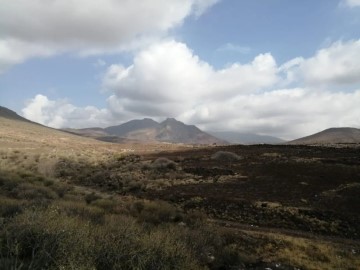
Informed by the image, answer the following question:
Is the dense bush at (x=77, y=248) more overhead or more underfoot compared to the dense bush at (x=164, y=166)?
more underfoot

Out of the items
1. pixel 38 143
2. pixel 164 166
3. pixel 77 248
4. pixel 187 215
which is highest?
pixel 38 143

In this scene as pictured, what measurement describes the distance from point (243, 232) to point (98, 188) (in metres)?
17.4

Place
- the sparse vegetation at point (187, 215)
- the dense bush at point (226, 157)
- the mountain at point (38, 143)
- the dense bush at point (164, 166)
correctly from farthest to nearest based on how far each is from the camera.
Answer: the mountain at point (38, 143) → the dense bush at point (226, 157) → the dense bush at point (164, 166) → the sparse vegetation at point (187, 215)

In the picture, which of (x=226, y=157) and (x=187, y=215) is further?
(x=226, y=157)

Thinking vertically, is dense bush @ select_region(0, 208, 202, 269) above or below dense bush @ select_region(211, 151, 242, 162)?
below

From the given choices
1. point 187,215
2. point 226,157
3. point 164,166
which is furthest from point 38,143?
point 187,215

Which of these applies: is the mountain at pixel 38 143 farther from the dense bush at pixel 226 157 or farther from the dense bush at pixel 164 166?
the dense bush at pixel 226 157

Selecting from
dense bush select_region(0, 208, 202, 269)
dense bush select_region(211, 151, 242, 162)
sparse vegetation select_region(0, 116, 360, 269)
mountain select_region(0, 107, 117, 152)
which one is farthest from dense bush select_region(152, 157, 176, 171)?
dense bush select_region(0, 208, 202, 269)

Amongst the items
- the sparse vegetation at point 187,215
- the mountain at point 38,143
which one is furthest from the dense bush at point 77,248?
the mountain at point 38,143

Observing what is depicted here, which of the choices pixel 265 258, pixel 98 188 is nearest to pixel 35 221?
pixel 265 258

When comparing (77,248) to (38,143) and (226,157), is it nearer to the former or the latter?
(226,157)

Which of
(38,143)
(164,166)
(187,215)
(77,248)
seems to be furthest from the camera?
(38,143)

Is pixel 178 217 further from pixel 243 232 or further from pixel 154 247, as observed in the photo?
pixel 154 247

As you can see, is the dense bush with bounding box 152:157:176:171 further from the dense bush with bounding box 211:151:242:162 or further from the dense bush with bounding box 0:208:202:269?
the dense bush with bounding box 0:208:202:269
